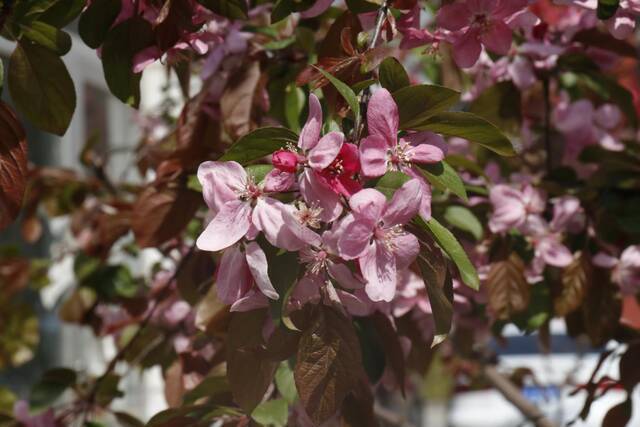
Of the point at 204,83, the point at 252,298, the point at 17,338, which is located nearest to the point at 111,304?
the point at 17,338

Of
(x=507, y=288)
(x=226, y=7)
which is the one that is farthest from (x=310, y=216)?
(x=507, y=288)

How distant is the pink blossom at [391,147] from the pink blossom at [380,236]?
0.02m

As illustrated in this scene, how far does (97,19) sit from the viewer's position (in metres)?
0.88

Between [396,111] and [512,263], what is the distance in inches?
19.0

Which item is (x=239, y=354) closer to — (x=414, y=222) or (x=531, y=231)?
(x=414, y=222)

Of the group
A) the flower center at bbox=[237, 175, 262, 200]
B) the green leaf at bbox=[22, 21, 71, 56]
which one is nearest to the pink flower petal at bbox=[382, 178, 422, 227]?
the flower center at bbox=[237, 175, 262, 200]

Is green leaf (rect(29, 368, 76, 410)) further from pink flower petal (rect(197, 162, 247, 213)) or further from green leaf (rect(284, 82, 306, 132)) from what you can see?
pink flower petal (rect(197, 162, 247, 213))

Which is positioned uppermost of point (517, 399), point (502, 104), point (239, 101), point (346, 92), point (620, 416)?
point (346, 92)

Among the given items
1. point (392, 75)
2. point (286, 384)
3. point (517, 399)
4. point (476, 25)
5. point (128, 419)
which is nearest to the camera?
point (392, 75)

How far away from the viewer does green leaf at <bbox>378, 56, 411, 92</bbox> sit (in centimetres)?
78

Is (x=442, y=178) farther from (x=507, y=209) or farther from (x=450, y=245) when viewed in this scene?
(x=507, y=209)

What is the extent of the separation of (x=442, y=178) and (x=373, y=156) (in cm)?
11

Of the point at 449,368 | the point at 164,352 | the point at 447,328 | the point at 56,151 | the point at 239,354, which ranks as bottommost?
the point at 449,368

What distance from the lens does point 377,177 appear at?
0.72m
